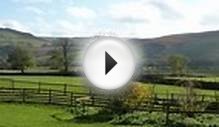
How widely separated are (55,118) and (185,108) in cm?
858

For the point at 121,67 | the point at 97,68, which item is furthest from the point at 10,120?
the point at 97,68

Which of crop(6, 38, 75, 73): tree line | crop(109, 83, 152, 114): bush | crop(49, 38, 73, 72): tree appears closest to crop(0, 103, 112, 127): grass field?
crop(109, 83, 152, 114): bush

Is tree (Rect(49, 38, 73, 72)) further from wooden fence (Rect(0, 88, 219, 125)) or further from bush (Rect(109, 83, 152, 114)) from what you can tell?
bush (Rect(109, 83, 152, 114))

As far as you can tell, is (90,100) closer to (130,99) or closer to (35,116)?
(130,99)

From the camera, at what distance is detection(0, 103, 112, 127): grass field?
29972 millimetres

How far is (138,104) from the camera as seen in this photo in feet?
119

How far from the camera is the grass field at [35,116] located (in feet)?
98.3

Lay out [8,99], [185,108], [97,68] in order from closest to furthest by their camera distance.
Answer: [185,108]
[8,99]
[97,68]

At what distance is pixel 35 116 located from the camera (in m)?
34.8

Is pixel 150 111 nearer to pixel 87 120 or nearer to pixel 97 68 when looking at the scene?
pixel 87 120

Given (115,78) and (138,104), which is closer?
(138,104)

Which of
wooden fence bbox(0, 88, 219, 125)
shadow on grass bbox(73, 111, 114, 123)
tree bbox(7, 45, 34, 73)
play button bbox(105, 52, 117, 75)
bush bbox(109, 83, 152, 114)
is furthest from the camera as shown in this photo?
tree bbox(7, 45, 34, 73)

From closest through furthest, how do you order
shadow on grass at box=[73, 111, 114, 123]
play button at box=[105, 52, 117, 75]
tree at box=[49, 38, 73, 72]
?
play button at box=[105, 52, 117, 75] < shadow on grass at box=[73, 111, 114, 123] < tree at box=[49, 38, 73, 72]

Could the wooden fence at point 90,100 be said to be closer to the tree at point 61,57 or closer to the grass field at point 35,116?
the grass field at point 35,116
